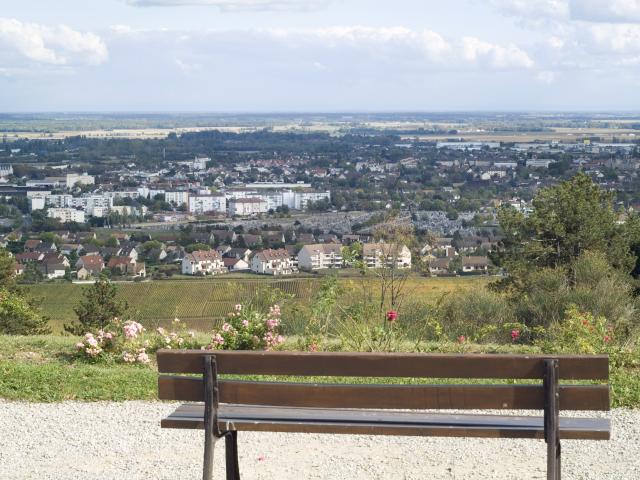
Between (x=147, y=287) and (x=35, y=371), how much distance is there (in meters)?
25.0

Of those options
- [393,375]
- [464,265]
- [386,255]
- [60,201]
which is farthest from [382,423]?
[60,201]

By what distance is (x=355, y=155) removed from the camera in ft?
396

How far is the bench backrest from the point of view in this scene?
370 cm

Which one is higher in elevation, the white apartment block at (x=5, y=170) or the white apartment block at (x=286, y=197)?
the white apartment block at (x=5, y=170)

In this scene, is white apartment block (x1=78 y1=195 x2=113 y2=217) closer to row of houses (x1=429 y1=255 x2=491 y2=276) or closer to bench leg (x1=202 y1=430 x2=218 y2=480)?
row of houses (x1=429 y1=255 x2=491 y2=276)

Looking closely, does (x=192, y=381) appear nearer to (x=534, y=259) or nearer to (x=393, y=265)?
(x=393, y=265)

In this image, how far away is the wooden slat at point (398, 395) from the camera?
3.78 meters

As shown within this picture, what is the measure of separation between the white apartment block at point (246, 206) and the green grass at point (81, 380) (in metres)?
67.1

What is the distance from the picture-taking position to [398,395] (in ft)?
12.6

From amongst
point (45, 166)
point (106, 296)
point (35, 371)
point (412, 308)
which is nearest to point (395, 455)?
point (35, 371)

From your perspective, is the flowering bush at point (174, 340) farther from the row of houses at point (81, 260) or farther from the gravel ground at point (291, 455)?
the row of houses at point (81, 260)

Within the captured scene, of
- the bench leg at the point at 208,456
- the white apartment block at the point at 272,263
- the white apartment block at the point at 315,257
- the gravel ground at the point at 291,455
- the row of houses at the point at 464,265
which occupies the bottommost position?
the white apartment block at the point at 272,263

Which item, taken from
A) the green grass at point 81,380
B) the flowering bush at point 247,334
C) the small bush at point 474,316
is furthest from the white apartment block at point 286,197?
the green grass at point 81,380

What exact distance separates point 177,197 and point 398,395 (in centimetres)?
8046
